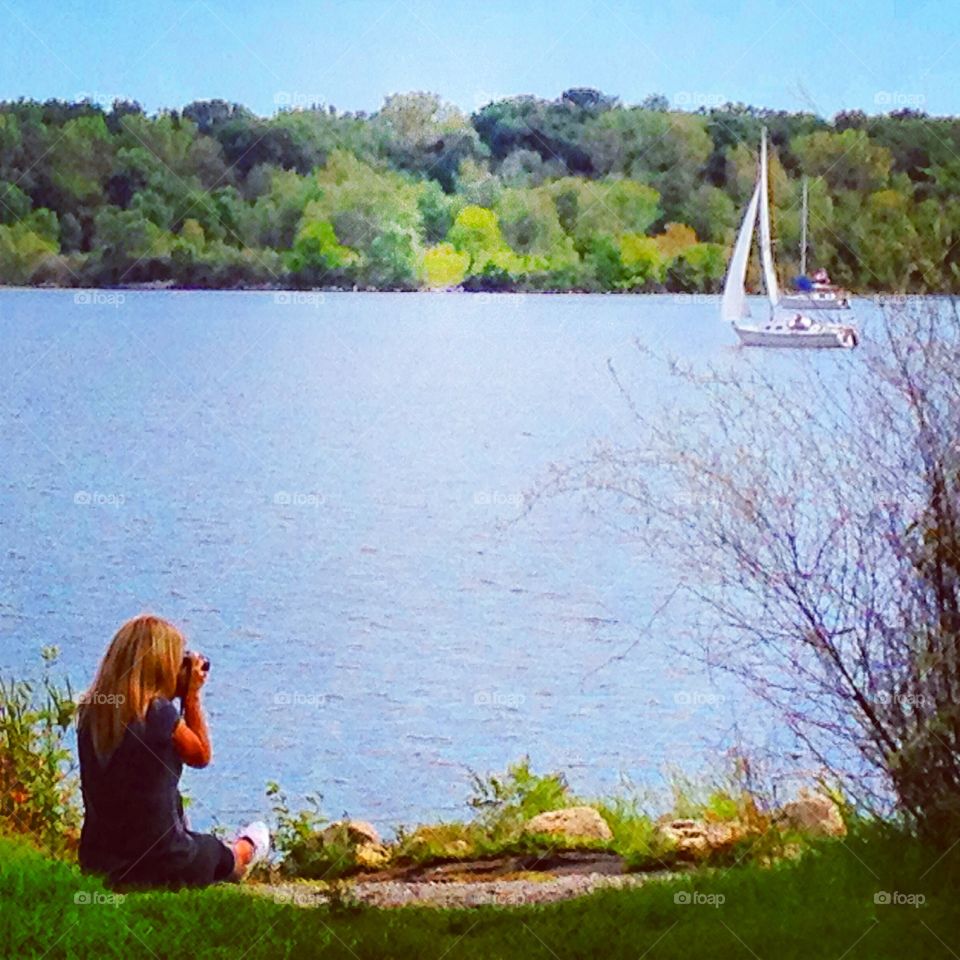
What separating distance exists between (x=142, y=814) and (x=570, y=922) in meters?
0.94

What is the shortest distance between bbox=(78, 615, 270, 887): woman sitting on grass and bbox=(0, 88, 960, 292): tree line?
1337 millimetres

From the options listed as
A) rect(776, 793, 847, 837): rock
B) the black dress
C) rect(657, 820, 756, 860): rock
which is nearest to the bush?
the black dress

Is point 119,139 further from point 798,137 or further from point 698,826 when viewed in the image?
point 698,826

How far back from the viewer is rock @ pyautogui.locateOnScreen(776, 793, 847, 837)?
4309 millimetres

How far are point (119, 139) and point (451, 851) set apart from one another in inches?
82.7

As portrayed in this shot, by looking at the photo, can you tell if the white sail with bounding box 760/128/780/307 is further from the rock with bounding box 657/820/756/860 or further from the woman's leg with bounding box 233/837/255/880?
the woman's leg with bounding box 233/837/255/880

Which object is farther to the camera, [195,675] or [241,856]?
[241,856]

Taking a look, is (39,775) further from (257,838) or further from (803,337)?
(803,337)

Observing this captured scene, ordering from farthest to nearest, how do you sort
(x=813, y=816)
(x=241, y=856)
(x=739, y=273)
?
(x=739, y=273) → (x=813, y=816) → (x=241, y=856)

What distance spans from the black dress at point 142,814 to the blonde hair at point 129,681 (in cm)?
3

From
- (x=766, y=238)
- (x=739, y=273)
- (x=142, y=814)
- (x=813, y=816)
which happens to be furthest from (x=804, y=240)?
(x=142, y=814)

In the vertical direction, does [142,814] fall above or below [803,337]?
below

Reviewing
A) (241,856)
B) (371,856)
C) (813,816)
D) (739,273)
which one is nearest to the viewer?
(241,856)

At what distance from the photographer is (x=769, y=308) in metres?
4.91
